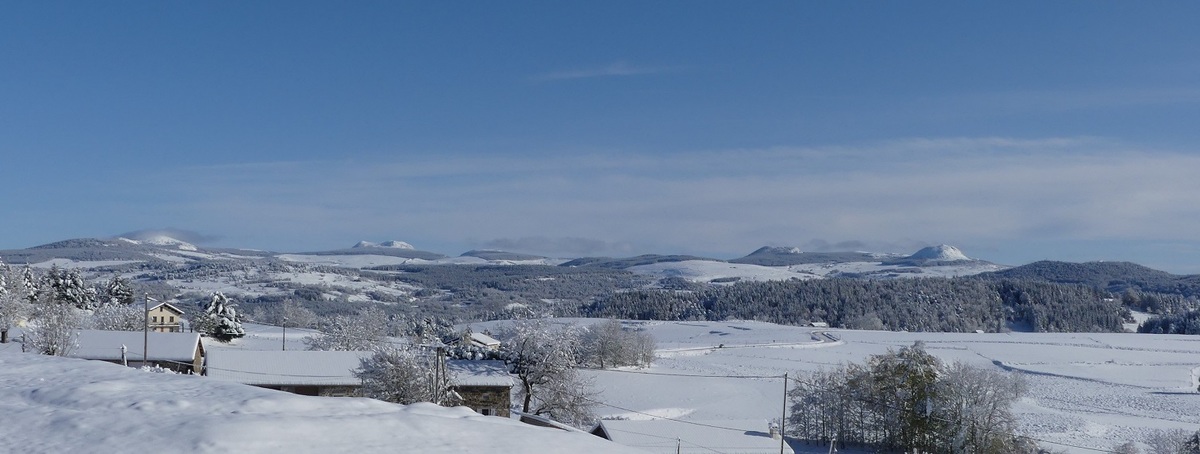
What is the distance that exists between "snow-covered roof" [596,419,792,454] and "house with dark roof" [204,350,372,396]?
38.9 ft

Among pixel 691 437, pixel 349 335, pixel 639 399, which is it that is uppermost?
pixel 349 335

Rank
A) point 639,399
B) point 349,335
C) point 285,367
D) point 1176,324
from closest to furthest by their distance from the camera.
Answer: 1. point 285,367
2. point 639,399
3. point 349,335
4. point 1176,324

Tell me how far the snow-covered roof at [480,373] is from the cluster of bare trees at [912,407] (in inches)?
625

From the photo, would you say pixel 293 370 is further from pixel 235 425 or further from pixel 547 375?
pixel 235 425

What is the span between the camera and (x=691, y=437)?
36.4 m

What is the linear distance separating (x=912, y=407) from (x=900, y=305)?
123757 mm

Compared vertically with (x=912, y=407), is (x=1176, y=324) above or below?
below

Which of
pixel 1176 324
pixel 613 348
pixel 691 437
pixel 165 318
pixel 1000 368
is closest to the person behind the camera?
pixel 691 437

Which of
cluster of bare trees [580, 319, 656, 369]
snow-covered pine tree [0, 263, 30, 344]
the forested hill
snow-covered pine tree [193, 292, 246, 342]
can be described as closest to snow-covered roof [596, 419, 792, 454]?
cluster of bare trees [580, 319, 656, 369]

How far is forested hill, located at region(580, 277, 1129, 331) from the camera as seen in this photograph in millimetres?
149875

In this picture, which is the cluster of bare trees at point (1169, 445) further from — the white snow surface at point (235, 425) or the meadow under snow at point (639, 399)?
the white snow surface at point (235, 425)

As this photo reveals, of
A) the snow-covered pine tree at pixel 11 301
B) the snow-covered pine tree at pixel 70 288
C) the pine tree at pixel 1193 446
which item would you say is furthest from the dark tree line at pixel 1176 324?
the snow-covered pine tree at pixel 11 301

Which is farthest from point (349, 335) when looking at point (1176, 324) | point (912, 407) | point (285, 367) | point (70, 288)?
point (1176, 324)

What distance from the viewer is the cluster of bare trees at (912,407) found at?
40.1 meters
